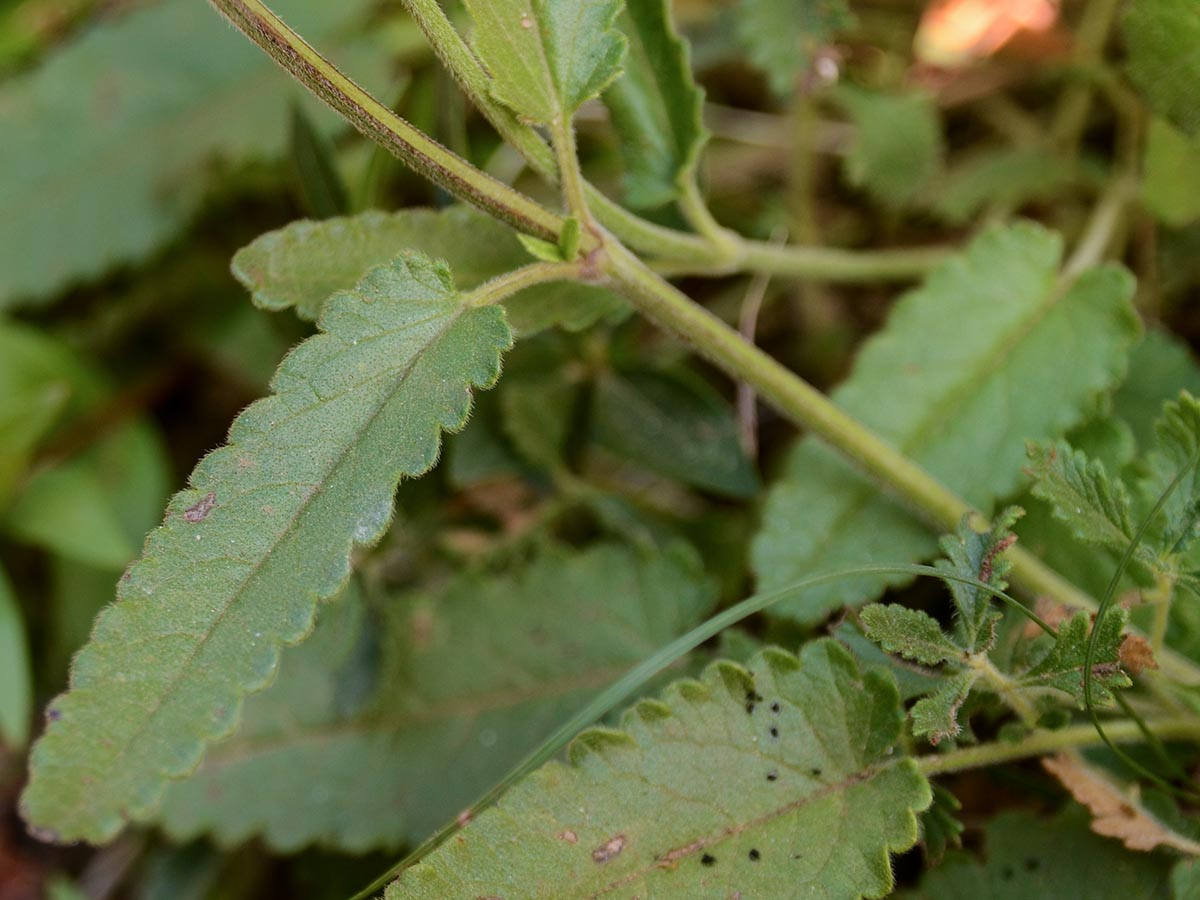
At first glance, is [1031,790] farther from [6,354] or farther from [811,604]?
[6,354]

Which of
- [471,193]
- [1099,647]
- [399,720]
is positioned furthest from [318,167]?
[1099,647]

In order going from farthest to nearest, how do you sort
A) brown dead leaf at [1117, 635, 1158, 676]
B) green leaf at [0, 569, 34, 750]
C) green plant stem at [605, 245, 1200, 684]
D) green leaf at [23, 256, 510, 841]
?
green leaf at [0, 569, 34, 750] < green plant stem at [605, 245, 1200, 684] < brown dead leaf at [1117, 635, 1158, 676] < green leaf at [23, 256, 510, 841]

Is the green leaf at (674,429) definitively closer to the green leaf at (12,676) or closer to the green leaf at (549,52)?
the green leaf at (549,52)

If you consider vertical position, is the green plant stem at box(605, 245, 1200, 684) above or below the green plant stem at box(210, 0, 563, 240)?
below

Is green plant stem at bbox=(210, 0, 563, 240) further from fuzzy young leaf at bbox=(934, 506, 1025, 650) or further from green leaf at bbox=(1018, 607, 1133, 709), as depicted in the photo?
green leaf at bbox=(1018, 607, 1133, 709)

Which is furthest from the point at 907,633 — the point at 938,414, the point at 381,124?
the point at 381,124

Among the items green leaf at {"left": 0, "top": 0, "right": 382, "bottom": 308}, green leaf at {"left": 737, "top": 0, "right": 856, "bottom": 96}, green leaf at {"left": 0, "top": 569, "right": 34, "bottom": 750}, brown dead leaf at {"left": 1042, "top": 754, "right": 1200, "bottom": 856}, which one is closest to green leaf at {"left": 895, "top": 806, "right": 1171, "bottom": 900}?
brown dead leaf at {"left": 1042, "top": 754, "right": 1200, "bottom": 856}

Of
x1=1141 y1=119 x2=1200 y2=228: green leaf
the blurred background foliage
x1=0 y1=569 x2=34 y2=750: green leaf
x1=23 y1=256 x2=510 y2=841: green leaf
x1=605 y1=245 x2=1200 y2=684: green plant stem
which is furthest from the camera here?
x1=0 y1=569 x2=34 y2=750: green leaf
